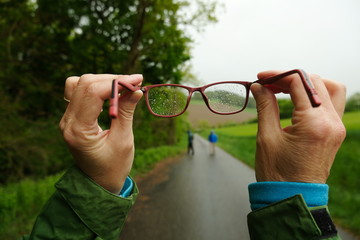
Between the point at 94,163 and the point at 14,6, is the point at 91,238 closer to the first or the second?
the point at 94,163

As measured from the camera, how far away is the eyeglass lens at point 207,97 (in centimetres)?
158

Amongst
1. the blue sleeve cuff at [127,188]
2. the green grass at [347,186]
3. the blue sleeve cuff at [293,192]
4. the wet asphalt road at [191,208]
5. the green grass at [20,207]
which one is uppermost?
the blue sleeve cuff at [293,192]

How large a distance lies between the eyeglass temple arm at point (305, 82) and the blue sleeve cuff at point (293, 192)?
362mm

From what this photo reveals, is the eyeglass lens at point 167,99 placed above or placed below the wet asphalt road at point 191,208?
above

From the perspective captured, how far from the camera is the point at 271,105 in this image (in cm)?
121

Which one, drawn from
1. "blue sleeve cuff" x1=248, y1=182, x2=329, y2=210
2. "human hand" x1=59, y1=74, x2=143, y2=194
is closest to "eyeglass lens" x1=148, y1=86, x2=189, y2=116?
"human hand" x1=59, y1=74, x2=143, y2=194

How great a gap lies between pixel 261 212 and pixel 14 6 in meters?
10.1


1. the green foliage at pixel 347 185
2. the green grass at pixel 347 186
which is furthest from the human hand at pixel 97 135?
the green foliage at pixel 347 185

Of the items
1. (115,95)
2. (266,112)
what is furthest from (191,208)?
(115,95)

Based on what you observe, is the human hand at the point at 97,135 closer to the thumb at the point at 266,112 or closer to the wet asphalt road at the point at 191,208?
the thumb at the point at 266,112

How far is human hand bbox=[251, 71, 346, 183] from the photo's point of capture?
1.04 metres

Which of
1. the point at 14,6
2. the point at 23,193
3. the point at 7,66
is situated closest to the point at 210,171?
the point at 23,193

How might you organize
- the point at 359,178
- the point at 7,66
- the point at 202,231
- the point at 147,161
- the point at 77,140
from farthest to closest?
the point at 147,161 < the point at 7,66 < the point at 359,178 < the point at 202,231 < the point at 77,140

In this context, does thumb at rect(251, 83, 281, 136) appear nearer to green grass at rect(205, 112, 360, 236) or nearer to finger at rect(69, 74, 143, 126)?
finger at rect(69, 74, 143, 126)
